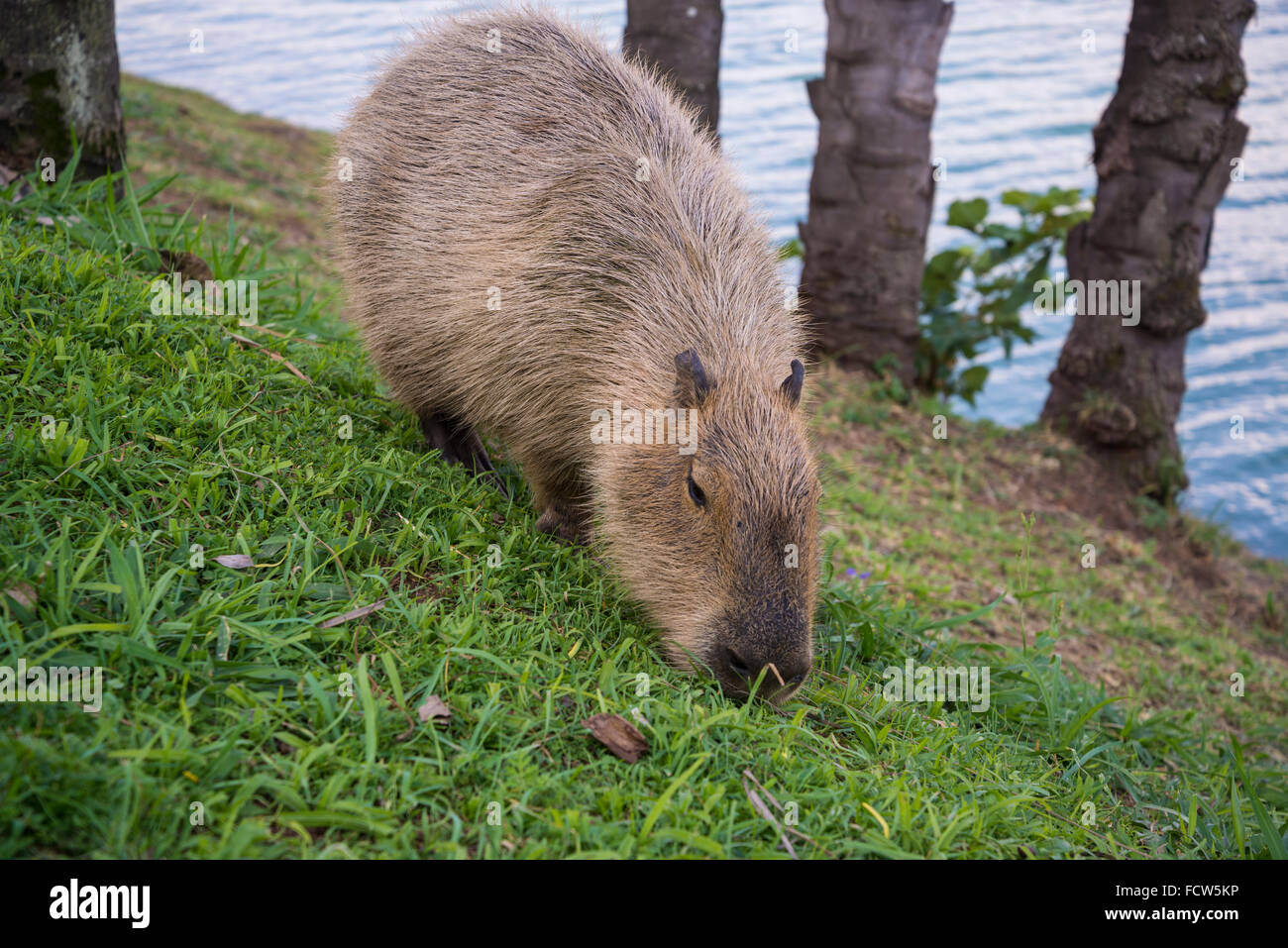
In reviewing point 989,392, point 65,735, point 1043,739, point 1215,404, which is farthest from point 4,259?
point 1215,404

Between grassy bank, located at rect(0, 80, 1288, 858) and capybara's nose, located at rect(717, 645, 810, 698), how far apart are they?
104 mm

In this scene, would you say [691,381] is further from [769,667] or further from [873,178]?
[873,178]

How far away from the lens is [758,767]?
8.59 feet

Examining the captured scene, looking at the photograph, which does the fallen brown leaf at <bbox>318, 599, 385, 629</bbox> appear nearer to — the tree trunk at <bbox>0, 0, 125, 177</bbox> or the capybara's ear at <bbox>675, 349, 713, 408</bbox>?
the capybara's ear at <bbox>675, 349, 713, 408</bbox>

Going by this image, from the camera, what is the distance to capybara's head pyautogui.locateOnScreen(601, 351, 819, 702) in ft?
9.36

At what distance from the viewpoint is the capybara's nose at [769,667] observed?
2805mm

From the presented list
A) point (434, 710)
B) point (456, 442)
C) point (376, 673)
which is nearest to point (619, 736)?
point (434, 710)

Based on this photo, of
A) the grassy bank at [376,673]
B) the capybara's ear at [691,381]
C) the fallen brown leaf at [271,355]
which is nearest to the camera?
the grassy bank at [376,673]

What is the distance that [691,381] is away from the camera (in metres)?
3.24

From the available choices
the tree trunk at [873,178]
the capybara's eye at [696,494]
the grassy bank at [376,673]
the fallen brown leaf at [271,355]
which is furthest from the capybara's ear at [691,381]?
the tree trunk at [873,178]

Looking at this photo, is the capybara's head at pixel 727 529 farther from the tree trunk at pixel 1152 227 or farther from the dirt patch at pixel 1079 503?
the tree trunk at pixel 1152 227

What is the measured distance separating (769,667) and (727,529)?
459 millimetres

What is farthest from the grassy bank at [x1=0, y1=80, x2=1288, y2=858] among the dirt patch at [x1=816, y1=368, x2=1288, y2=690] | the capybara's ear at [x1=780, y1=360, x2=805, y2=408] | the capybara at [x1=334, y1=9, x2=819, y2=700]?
the dirt patch at [x1=816, y1=368, x2=1288, y2=690]

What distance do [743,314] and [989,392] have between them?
6563mm
